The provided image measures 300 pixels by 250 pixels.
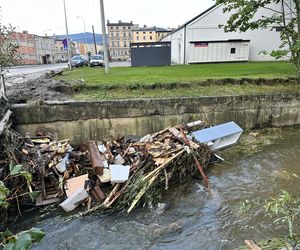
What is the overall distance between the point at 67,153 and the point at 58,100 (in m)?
2.56

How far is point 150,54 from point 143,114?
674 inches

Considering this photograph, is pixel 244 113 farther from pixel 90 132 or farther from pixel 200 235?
pixel 200 235

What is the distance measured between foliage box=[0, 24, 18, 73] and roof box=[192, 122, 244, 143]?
5.14 metres

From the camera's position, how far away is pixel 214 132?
27.4ft

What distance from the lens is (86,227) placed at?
5145 mm

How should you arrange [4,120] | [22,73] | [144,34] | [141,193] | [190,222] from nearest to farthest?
[190,222] < [141,193] < [4,120] < [22,73] < [144,34]

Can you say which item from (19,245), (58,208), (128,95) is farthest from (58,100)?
(19,245)

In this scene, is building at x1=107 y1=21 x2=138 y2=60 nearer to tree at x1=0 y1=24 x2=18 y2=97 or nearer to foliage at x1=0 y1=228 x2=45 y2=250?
tree at x1=0 y1=24 x2=18 y2=97

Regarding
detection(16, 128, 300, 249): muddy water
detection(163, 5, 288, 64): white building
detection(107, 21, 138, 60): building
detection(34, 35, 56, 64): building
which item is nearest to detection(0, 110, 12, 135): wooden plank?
detection(16, 128, 300, 249): muddy water

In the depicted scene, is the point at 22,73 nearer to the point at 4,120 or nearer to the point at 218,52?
the point at 218,52

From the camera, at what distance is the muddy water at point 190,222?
4.61 meters

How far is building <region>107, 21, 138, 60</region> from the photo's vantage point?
105875 millimetres

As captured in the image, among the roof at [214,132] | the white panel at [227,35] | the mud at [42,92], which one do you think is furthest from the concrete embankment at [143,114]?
the white panel at [227,35]

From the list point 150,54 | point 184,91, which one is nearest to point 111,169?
point 184,91
